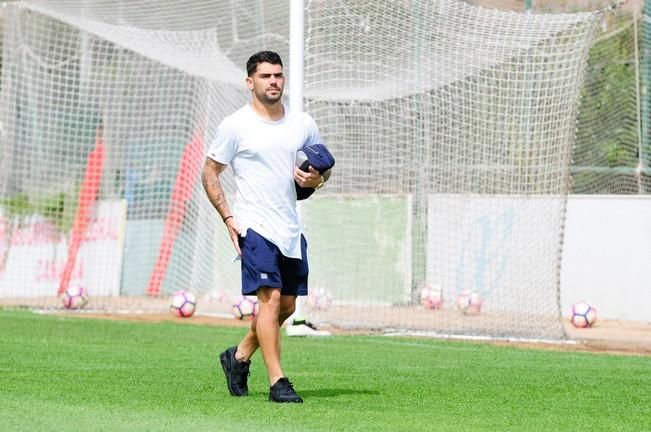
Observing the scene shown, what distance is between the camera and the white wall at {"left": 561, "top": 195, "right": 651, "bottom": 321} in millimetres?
20453

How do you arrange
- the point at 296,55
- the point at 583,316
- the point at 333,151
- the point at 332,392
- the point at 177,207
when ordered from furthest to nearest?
the point at 177,207 < the point at 583,316 < the point at 333,151 < the point at 296,55 < the point at 332,392

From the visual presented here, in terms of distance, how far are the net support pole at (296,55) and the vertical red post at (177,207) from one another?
512cm

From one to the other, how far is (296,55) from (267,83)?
704 centimetres

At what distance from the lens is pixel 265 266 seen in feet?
27.9

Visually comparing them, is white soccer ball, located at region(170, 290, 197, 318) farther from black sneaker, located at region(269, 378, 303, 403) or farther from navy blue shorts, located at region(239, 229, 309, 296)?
black sneaker, located at region(269, 378, 303, 403)

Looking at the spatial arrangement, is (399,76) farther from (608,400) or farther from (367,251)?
(608,400)

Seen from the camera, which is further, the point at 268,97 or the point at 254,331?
the point at 254,331

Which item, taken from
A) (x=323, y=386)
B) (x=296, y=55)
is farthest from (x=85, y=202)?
(x=323, y=386)

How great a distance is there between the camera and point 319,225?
18.7 metres

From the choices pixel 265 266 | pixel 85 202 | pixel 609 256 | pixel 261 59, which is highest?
pixel 261 59

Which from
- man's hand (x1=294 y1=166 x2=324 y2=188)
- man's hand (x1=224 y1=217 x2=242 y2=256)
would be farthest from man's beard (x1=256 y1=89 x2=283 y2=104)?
man's hand (x1=224 y1=217 x2=242 y2=256)

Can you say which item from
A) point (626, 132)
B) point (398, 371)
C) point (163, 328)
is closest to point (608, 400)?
point (398, 371)

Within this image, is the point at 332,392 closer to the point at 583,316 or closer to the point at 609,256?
the point at 583,316

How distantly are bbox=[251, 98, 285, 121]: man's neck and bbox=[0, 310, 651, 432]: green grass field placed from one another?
5.82ft
